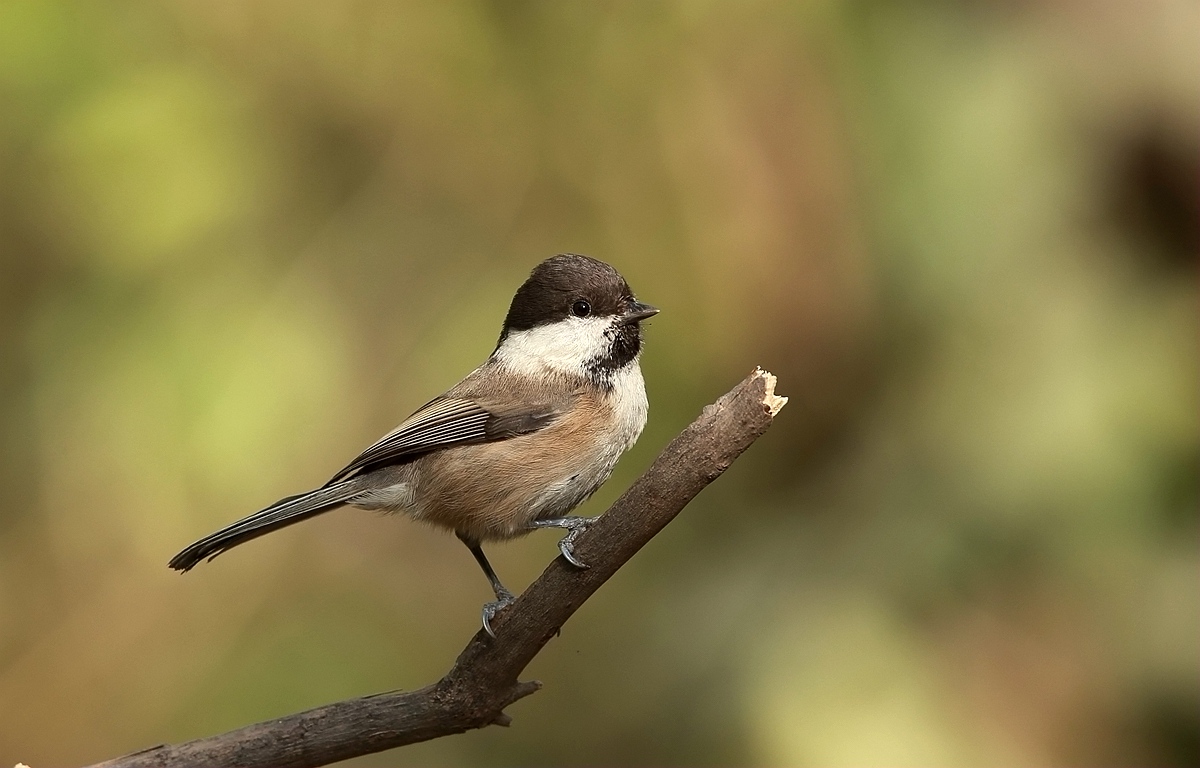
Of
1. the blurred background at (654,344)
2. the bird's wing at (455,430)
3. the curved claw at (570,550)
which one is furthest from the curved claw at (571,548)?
the blurred background at (654,344)

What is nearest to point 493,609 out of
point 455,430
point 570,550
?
point 570,550

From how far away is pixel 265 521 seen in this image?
3.15 metres

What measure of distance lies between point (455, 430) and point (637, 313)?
61 centimetres

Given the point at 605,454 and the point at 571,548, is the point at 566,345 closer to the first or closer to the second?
the point at 605,454

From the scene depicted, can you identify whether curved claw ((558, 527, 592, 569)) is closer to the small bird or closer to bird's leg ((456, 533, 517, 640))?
bird's leg ((456, 533, 517, 640))

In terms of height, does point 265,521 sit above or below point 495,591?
above

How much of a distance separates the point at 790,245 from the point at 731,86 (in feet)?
2.36

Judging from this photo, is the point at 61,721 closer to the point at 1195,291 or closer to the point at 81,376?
the point at 81,376

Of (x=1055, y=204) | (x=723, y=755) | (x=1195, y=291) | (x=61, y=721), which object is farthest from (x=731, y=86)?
(x=61, y=721)

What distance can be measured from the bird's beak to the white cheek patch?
45 mm

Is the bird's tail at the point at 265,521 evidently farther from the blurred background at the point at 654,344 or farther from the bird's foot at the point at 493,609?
the blurred background at the point at 654,344

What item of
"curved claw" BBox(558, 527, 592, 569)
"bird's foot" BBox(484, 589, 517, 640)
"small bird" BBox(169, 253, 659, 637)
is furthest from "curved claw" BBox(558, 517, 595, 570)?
"small bird" BBox(169, 253, 659, 637)

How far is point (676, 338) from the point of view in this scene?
4.65 m

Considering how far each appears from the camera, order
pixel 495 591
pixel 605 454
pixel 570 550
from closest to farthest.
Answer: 1. pixel 570 550
2. pixel 495 591
3. pixel 605 454
